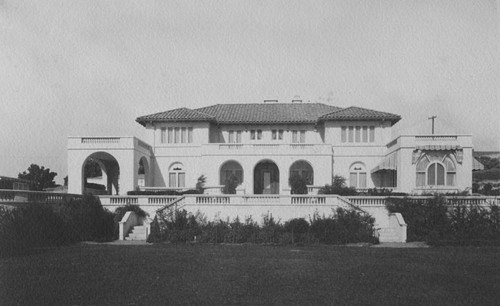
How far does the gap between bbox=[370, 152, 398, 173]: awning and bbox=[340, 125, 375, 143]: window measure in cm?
268

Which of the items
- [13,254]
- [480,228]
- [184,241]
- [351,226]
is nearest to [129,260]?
[13,254]

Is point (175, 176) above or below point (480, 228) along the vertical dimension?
above

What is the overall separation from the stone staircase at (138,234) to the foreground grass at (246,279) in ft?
30.9

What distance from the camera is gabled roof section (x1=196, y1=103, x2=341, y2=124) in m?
44.6

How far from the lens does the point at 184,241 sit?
87.2 feet

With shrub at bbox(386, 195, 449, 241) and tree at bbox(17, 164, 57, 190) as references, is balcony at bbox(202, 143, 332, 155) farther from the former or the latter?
tree at bbox(17, 164, 57, 190)

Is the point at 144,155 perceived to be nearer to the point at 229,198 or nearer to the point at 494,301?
the point at 229,198

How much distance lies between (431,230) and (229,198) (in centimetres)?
1248

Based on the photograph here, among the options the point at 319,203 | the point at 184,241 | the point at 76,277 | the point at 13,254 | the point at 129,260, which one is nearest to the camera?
the point at 76,277

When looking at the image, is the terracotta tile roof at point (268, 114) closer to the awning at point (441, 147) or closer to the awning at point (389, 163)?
the awning at point (389, 163)

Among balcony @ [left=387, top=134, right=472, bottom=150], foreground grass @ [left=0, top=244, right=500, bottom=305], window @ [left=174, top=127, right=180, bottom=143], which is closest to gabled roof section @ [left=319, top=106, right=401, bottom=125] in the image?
balcony @ [left=387, top=134, right=472, bottom=150]

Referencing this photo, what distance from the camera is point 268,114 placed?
153 feet

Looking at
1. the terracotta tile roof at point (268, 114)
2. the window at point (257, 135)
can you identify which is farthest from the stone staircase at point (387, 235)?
the window at point (257, 135)

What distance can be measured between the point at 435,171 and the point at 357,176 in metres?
7.22
